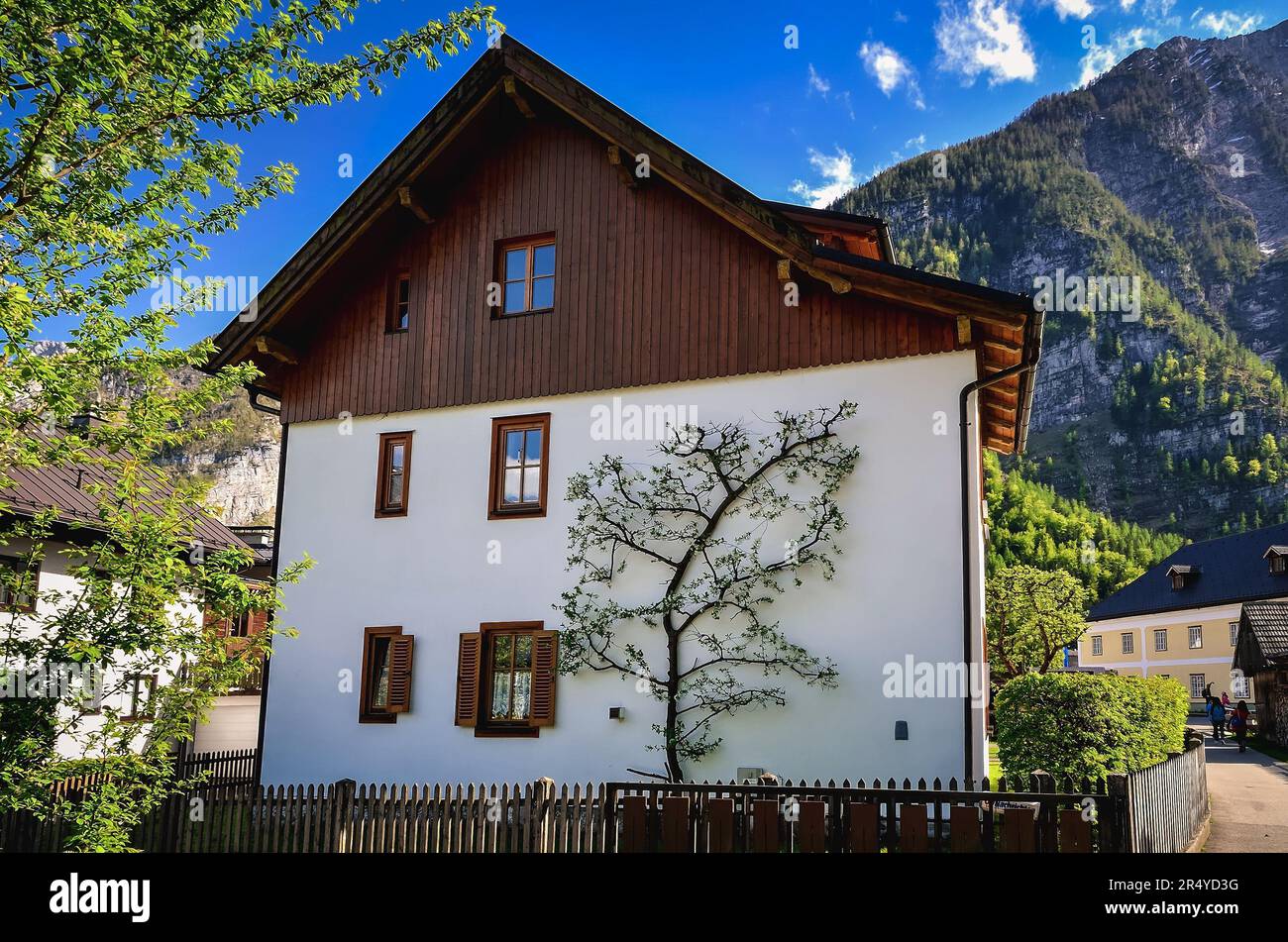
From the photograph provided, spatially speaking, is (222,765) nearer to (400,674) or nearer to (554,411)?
(400,674)

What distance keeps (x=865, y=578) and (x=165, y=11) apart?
917 cm

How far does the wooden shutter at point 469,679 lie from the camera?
1391cm

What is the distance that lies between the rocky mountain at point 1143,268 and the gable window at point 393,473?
89288 mm

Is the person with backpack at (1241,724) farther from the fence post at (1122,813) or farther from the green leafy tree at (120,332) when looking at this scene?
the green leafy tree at (120,332)

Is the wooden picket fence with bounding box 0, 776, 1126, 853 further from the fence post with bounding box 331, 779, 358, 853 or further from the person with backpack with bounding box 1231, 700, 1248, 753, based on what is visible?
the person with backpack with bounding box 1231, 700, 1248, 753

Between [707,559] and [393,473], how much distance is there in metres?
5.42

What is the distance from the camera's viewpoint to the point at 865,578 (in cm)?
1227

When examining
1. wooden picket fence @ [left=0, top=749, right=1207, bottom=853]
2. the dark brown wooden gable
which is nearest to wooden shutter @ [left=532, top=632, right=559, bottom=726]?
wooden picket fence @ [left=0, top=749, right=1207, bottom=853]

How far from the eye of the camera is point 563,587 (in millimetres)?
13859

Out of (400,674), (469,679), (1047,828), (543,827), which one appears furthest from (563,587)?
(1047,828)

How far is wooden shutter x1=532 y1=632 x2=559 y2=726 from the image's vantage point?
44.4 feet

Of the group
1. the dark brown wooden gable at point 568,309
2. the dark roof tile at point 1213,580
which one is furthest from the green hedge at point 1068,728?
the dark roof tile at point 1213,580

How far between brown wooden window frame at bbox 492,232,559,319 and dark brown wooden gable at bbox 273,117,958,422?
4.3 inches
